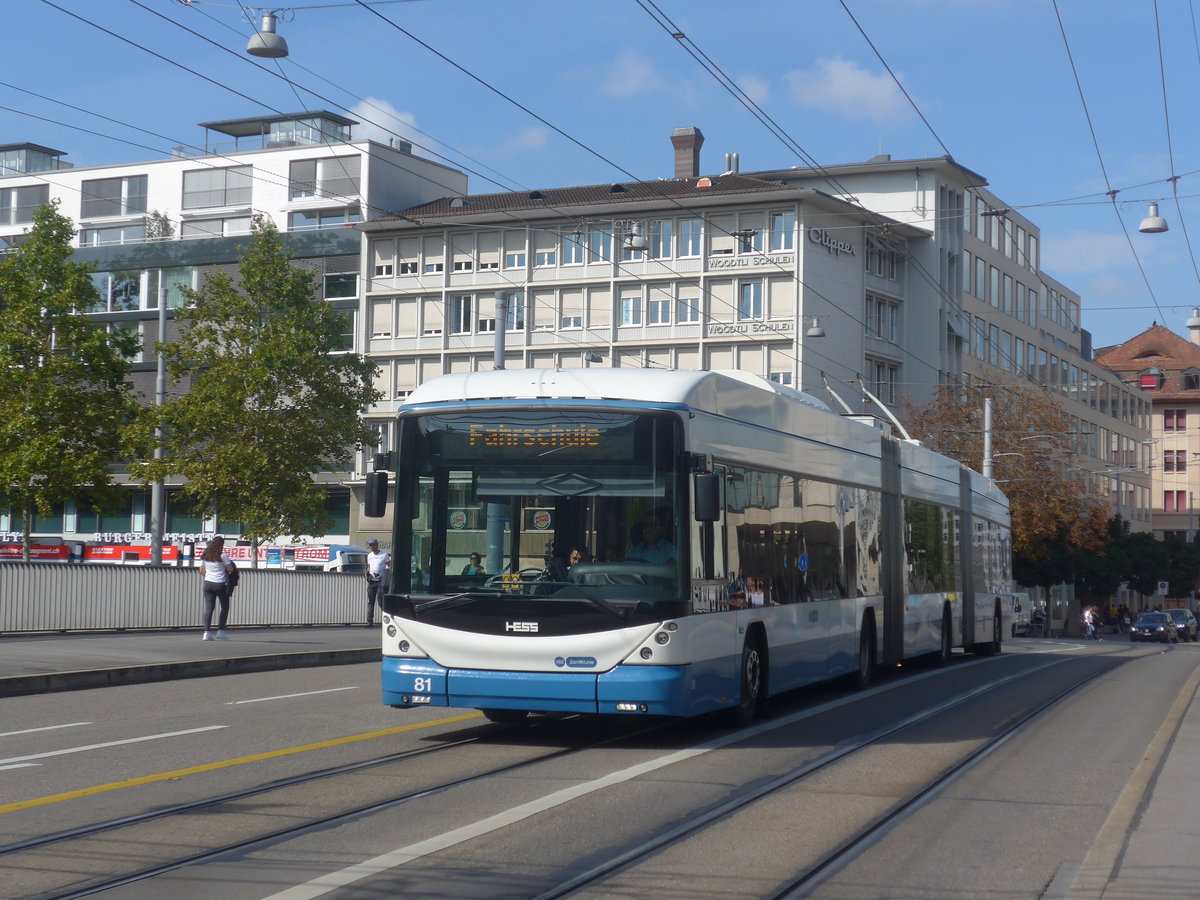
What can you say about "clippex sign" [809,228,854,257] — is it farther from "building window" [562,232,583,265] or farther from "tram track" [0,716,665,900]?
"tram track" [0,716,665,900]

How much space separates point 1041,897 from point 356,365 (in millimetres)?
37460

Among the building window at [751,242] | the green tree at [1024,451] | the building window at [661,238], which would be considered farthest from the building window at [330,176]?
the green tree at [1024,451]

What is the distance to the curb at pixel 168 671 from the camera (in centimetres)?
1692

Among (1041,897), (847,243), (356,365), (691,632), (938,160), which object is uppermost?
(938,160)

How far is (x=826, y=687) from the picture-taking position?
741 inches

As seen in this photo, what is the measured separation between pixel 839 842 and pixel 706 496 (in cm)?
388

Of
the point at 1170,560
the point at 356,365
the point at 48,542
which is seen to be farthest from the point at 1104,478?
the point at 356,365

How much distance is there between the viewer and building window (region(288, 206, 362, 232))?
78.6m

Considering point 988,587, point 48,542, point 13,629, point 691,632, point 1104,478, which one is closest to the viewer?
point 691,632

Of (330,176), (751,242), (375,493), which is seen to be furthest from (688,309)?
(375,493)

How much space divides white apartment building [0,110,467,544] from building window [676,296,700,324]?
50.9 feet

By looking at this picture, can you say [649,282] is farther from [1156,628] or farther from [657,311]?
[1156,628]

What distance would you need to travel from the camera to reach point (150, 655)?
20.6m

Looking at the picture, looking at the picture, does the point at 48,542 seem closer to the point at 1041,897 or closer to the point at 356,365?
the point at 356,365
